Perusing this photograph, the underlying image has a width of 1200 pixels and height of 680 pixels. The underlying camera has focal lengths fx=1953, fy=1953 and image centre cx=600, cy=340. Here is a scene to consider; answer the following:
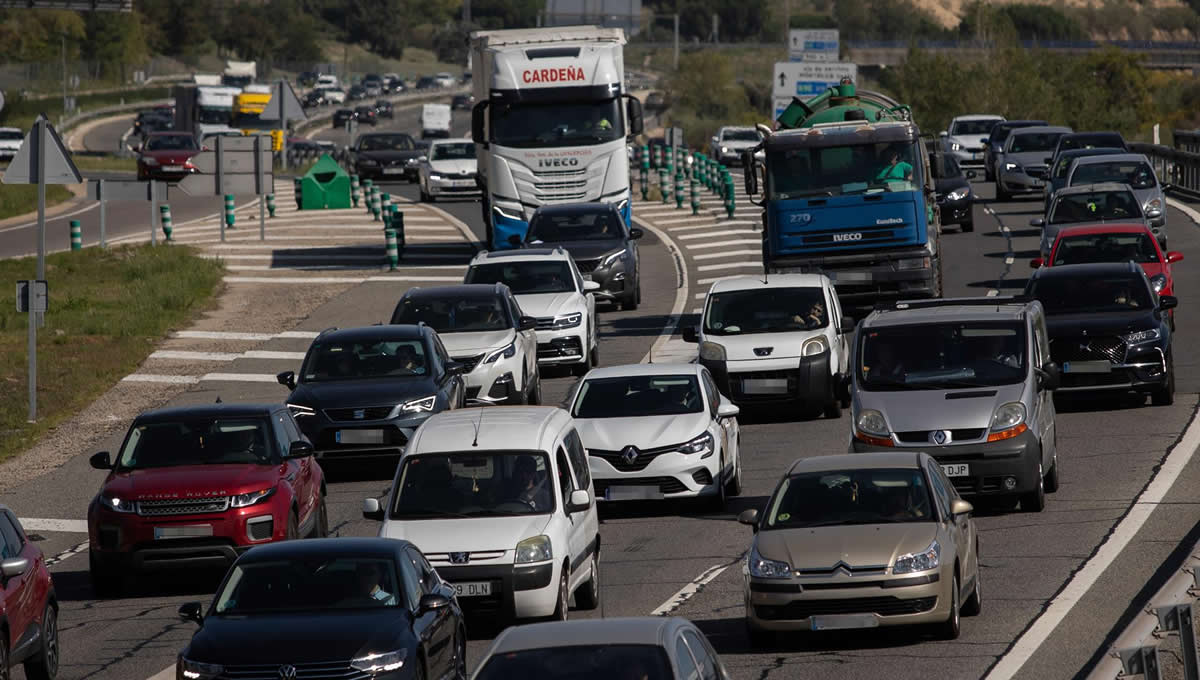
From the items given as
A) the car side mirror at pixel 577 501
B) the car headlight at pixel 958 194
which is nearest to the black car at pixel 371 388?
the car side mirror at pixel 577 501

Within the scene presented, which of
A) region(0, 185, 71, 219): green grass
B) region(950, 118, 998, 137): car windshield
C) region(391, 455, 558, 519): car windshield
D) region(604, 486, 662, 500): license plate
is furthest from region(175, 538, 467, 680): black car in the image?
region(0, 185, 71, 219): green grass

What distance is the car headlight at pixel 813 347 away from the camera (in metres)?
24.5

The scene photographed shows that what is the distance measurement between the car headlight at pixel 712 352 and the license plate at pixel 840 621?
37.7 ft

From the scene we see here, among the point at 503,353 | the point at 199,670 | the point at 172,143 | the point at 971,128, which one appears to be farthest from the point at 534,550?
the point at 172,143

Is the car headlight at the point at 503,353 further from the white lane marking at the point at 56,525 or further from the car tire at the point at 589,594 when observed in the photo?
the car tire at the point at 589,594

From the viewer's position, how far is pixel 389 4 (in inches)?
7628

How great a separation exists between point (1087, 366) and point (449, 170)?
34.7 m

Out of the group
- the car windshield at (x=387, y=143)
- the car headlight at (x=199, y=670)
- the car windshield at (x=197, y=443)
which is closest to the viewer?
A: the car headlight at (x=199, y=670)

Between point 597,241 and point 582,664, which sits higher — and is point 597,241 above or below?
below

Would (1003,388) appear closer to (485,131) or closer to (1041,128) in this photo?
(485,131)

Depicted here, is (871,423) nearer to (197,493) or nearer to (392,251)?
(197,493)

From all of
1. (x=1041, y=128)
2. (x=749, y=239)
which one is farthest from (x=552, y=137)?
(x=1041, y=128)

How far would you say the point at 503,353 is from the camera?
24.9 meters

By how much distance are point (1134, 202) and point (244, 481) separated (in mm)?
23322
